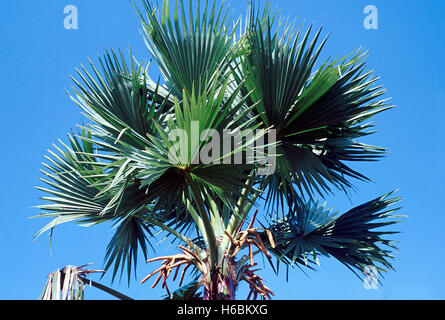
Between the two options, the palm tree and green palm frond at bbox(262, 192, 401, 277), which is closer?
the palm tree

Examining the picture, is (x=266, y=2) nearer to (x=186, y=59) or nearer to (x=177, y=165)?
(x=186, y=59)

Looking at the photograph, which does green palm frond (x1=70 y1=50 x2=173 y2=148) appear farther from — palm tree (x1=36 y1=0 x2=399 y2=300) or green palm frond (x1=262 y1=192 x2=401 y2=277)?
green palm frond (x1=262 y1=192 x2=401 y2=277)

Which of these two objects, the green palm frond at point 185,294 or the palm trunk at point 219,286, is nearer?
the palm trunk at point 219,286

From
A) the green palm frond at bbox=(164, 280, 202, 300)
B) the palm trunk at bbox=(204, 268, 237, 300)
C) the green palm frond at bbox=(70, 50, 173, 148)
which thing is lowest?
the green palm frond at bbox=(164, 280, 202, 300)

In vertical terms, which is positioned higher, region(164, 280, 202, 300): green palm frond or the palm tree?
the palm tree

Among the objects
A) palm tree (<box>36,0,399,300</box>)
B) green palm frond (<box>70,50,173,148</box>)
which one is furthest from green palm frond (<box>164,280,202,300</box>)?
green palm frond (<box>70,50,173,148</box>)

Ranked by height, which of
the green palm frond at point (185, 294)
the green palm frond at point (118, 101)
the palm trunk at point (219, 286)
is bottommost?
the green palm frond at point (185, 294)

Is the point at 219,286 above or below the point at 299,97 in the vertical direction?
below

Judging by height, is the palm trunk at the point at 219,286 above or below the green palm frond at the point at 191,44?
below

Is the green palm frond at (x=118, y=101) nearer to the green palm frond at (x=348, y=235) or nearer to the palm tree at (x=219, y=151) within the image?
the palm tree at (x=219, y=151)

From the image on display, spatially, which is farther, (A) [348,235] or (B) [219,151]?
(A) [348,235]

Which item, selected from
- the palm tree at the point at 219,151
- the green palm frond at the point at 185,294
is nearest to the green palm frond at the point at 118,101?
the palm tree at the point at 219,151

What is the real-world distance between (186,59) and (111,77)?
2.34 feet

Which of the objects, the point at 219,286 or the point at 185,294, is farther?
the point at 185,294
